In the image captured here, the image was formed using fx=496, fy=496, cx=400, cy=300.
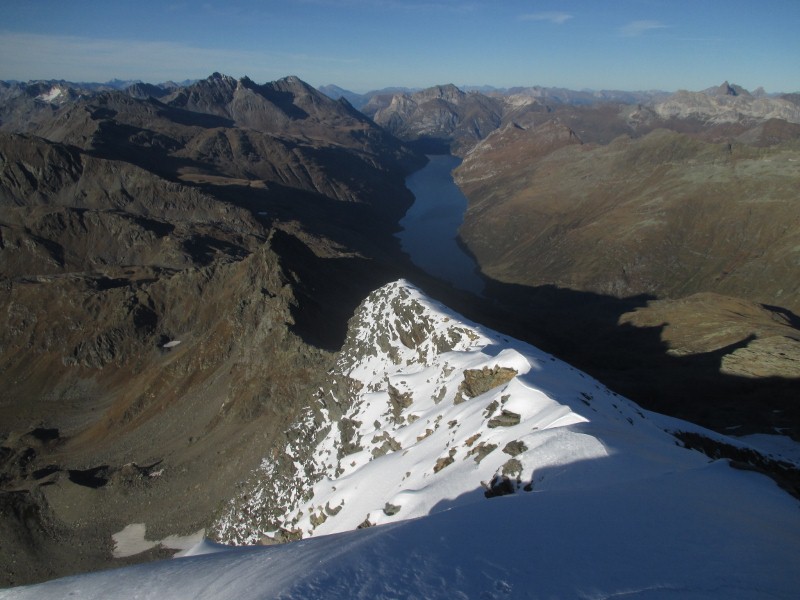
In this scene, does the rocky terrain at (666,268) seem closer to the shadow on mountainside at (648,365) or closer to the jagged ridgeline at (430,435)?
the shadow on mountainside at (648,365)

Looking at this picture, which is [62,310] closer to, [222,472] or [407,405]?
[222,472]

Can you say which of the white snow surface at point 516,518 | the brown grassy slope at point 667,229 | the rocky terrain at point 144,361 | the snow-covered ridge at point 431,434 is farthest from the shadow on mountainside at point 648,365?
the rocky terrain at point 144,361

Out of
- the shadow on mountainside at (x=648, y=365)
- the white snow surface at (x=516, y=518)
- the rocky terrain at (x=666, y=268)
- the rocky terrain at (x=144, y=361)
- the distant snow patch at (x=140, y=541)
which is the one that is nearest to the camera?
the white snow surface at (x=516, y=518)

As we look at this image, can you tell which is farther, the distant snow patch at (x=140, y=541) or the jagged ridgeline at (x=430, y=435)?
the distant snow patch at (x=140, y=541)

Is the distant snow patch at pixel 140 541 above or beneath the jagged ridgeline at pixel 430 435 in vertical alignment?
beneath

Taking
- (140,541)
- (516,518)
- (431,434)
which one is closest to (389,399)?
(431,434)

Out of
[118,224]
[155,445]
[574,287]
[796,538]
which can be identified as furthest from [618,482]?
[118,224]

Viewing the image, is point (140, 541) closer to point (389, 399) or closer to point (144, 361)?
point (389, 399)
